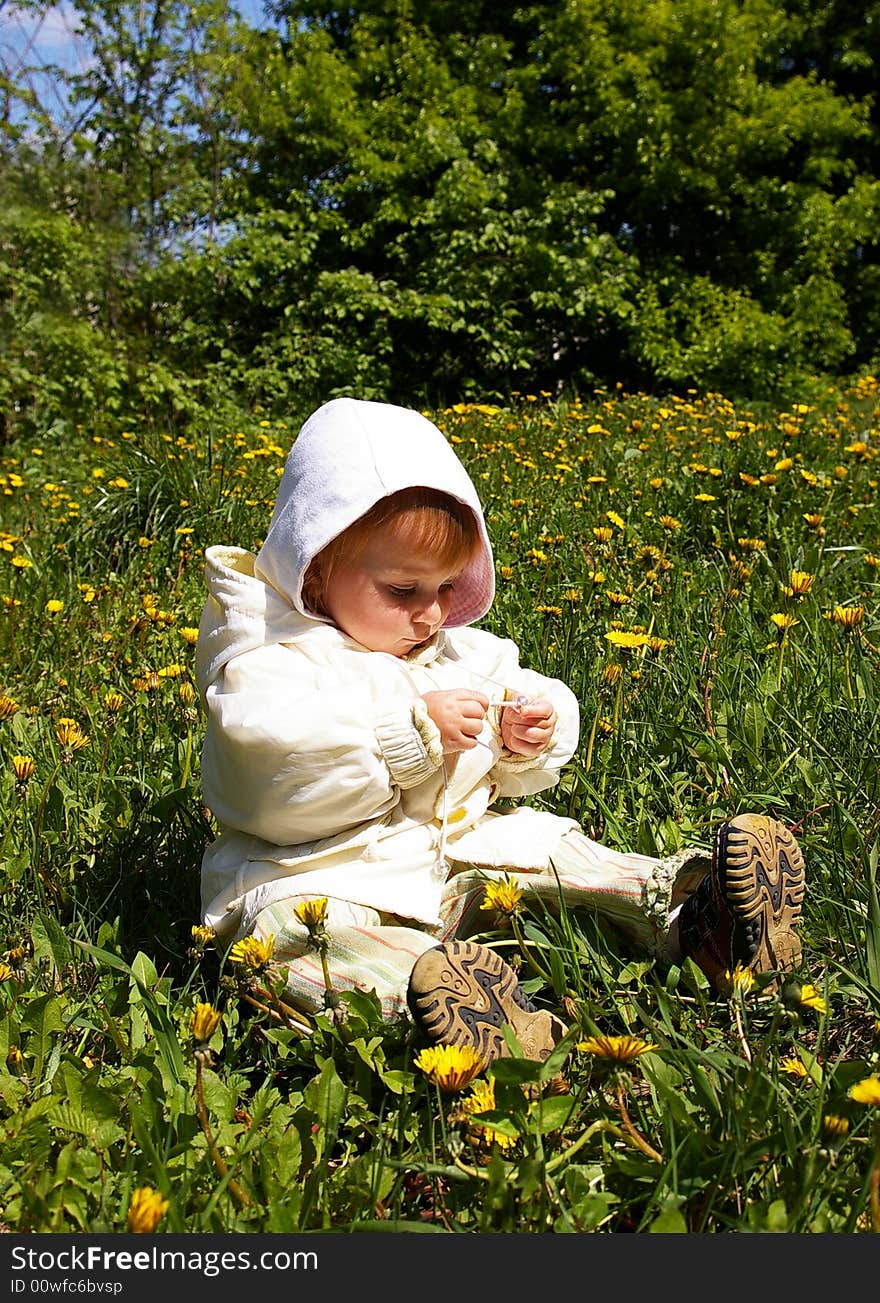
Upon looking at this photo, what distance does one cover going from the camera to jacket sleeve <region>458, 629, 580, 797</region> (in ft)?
6.21

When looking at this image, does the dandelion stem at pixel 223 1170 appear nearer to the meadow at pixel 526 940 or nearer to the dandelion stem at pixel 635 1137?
the meadow at pixel 526 940

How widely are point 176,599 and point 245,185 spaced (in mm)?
7274

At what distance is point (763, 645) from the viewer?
8.52ft

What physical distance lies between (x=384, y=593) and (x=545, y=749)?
0.38 metres

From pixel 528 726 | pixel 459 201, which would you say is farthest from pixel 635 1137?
pixel 459 201

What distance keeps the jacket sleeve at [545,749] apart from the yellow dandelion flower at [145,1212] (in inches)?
38.8

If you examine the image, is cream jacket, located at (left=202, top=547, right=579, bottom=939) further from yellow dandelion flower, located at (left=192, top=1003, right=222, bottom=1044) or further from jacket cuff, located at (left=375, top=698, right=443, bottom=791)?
yellow dandelion flower, located at (left=192, top=1003, right=222, bottom=1044)

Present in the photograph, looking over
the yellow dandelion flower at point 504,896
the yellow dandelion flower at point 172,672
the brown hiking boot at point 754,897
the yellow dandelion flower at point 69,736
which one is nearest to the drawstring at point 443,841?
the yellow dandelion flower at point 504,896

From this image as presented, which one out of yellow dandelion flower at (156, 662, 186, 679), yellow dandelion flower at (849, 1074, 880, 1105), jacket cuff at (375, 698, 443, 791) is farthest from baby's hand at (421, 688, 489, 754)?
yellow dandelion flower at (156, 662, 186, 679)

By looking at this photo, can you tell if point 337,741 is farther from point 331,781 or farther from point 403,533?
point 403,533

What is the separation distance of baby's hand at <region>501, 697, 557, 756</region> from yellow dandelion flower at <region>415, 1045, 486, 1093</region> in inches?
26.3

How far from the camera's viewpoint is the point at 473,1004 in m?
1.34

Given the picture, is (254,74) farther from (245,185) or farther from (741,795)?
(741,795)

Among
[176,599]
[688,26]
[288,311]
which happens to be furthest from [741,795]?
[688,26]
